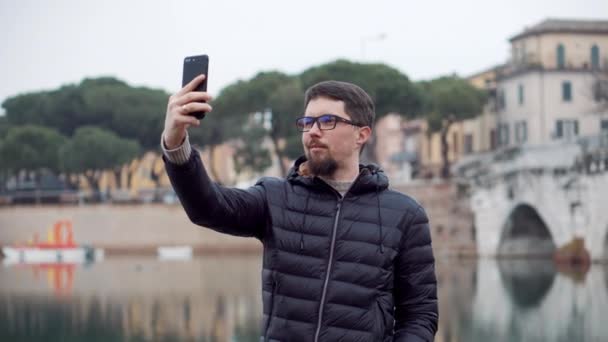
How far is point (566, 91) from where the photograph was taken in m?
53.9

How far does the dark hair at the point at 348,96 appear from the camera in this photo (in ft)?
14.7

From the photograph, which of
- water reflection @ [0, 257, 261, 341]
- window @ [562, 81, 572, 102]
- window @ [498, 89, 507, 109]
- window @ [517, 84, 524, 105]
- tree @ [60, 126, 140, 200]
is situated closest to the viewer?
water reflection @ [0, 257, 261, 341]

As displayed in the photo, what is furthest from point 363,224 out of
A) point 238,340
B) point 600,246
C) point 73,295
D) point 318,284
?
point 600,246

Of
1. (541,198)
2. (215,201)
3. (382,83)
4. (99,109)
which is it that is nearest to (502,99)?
(382,83)

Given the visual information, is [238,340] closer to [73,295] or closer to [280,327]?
[73,295]

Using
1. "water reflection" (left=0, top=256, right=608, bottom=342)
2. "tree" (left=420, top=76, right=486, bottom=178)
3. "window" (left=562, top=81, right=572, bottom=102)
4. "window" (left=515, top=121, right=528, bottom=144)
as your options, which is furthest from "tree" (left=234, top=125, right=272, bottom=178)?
"water reflection" (left=0, top=256, right=608, bottom=342)

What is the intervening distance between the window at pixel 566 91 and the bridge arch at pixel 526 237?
37.0ft

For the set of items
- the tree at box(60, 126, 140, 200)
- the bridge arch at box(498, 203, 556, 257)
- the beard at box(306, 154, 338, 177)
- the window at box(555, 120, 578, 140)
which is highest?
the window at box(555, 120, 578, 140)

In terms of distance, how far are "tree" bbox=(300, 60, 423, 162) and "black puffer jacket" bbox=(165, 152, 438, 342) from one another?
4882 centimetres

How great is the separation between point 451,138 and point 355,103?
5928 cm

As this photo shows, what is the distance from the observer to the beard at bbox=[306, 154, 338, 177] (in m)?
4.43

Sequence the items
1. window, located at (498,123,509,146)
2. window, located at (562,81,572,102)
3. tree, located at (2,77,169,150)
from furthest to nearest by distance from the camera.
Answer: tree, located at (2,77,169,150) → window, located at (498,123,509,146) → window, located at (562,81,572,102)

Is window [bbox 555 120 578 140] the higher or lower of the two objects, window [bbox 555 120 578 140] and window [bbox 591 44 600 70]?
the lower

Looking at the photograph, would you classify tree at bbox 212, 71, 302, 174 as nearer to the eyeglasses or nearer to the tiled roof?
the tiled roof
